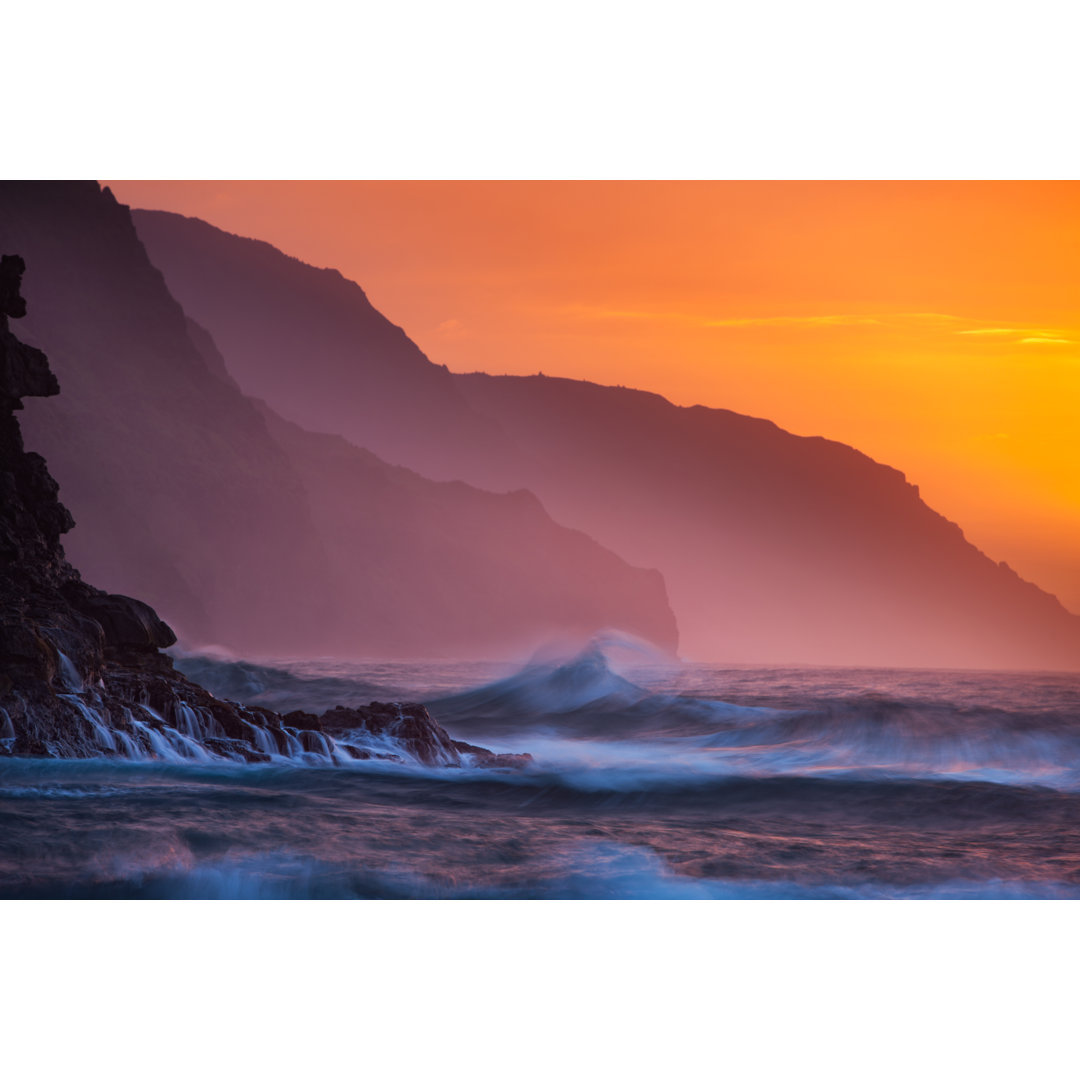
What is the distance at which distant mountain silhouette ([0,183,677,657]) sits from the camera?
27.1 feet

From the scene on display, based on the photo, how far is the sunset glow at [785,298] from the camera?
23.8ft

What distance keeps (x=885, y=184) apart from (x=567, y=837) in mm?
4437

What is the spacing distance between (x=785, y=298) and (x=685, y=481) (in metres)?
1.49

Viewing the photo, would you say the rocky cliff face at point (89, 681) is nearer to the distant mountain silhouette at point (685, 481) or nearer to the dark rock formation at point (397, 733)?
the dark rock formation at point (397, 733)

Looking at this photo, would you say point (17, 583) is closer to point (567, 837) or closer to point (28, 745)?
point (28, 745)

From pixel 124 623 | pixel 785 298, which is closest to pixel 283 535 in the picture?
pixel 124 623

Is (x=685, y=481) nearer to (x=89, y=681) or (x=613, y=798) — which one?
(x=613, y=798)

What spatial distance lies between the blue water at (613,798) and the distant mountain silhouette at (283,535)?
0.32 metres

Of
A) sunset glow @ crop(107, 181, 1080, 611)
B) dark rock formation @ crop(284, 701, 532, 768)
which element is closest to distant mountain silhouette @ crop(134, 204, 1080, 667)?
sunset glow @ crop(107, 181, 1080, 611)

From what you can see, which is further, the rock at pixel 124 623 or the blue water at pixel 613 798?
the rock at pixel 124 623

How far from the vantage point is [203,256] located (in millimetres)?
7852

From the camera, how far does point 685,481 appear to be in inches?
327

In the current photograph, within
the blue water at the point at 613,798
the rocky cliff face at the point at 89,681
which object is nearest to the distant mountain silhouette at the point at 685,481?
the blue water at the point at 613,798

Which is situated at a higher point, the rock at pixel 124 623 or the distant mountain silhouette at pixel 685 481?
the distant mountain silhouette at pixel 685 481
